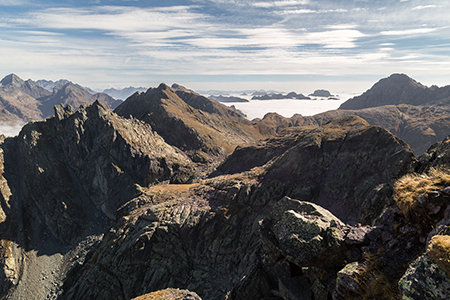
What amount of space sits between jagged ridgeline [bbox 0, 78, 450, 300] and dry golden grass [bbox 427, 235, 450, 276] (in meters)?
0.04

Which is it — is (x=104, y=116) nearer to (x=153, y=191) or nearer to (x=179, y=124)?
(x=179, y=124)

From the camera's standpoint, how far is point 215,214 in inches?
2894

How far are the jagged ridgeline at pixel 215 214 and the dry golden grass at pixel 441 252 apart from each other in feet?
0.14

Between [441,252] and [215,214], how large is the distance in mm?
68133

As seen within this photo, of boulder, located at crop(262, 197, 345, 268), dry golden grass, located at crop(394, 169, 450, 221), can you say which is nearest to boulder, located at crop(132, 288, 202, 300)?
boulder, located at crop(262, 197, 345, 268)

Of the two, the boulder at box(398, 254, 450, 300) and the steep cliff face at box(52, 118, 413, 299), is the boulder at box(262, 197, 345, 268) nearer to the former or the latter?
the boulder at box(398, 254, 450, 300)

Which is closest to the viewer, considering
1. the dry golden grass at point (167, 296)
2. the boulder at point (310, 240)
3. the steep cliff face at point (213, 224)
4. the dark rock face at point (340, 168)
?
the boulder at point (310, 240)

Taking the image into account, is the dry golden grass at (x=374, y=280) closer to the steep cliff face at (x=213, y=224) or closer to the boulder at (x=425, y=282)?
the boulder at (x=425, y=282)

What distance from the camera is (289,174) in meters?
83.6

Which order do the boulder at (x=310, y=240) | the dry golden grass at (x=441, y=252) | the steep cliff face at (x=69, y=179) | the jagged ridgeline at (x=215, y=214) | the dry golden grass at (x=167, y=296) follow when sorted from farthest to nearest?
the steep cliff face at (x=69, y=179) < the dry golden grass at (x=167, y=296) < the boulder at (x=310, y=240) < the jagged ridgeline at (x=215, y=214) < the dry golden grass at (x=441, y=252)

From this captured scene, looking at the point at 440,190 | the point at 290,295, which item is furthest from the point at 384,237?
the point at 290,295

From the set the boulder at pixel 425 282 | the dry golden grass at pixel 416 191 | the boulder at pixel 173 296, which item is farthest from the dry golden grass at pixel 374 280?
the boulder at pixel 173 296

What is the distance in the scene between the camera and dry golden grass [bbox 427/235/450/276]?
28.4 ft

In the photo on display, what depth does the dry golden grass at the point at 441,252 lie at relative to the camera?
8.66 metres
